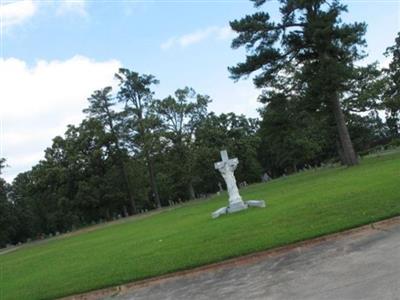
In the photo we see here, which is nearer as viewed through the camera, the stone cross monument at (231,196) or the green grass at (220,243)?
the green grass at (220,243)

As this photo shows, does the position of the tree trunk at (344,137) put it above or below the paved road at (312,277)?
above

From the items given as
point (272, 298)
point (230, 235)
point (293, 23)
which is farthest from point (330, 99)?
A: point (272, 298)

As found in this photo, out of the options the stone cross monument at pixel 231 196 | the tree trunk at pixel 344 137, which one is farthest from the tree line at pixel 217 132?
the stone cross monument at pixel 231 196

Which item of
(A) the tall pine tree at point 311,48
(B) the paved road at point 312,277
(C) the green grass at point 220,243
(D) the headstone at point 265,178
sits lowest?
(B) the paved road at point 312,277

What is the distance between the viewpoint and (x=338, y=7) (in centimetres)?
3669

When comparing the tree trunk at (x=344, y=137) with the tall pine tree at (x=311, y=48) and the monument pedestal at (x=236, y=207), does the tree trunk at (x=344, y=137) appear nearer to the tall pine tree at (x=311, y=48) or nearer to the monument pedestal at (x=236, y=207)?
the tall pine tree at (x=311, y=48)

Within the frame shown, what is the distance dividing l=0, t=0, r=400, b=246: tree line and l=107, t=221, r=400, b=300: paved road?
1028 inches

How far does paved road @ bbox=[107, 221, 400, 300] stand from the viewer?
7.05m

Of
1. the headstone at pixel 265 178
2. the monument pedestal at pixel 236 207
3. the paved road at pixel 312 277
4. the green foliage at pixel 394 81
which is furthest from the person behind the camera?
the headstone at pixel 265 178

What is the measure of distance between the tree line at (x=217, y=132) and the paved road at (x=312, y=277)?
26.1 metres

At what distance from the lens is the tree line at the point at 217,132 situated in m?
36.8

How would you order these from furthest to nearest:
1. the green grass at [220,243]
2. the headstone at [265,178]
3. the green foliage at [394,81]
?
the headstone at [265,178] → the green foliage at [394,81] → the green grass at [220,243]

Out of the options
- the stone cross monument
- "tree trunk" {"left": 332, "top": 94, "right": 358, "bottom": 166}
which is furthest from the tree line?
the stone cross monument

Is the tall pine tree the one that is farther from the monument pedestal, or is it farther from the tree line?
the monument pedestal
